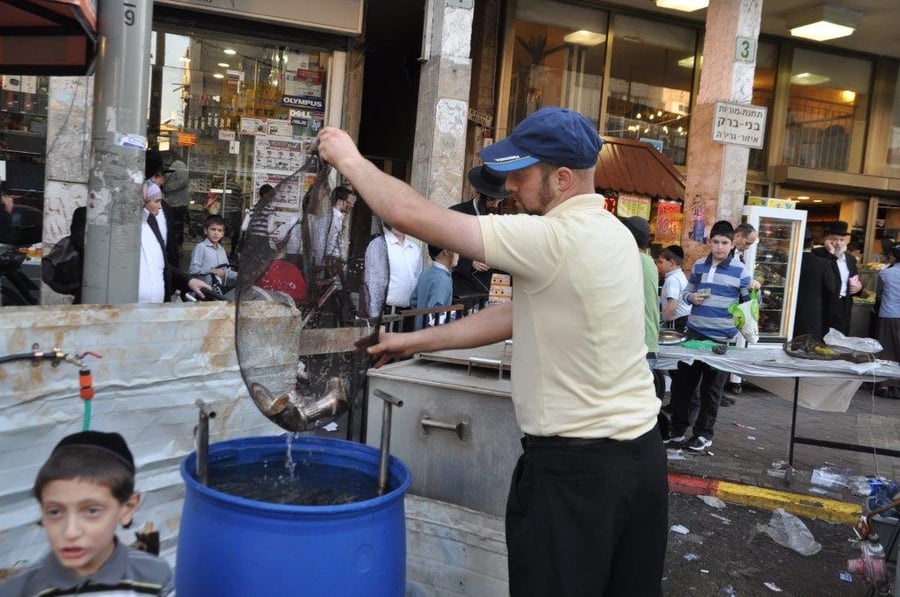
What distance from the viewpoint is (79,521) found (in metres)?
1.83

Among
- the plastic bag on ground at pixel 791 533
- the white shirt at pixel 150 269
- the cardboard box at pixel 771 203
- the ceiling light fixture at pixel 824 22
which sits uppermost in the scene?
the ceiling light fixture at pixel 824 22

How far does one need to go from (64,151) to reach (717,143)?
23.8 ft

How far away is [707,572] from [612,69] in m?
9.49

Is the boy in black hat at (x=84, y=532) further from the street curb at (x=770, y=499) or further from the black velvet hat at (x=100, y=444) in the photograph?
the street curb at (x=770, y=499)

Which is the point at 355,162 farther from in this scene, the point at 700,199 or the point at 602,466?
the point at 700,199

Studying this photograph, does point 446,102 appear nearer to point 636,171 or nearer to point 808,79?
point 636,171

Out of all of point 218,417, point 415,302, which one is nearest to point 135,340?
point 218,417

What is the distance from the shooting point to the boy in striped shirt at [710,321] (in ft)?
20.7

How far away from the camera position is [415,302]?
6.33 meters

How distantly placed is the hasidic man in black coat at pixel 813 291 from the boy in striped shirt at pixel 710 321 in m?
3.84

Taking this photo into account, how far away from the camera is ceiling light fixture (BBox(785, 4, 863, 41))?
10.9 m

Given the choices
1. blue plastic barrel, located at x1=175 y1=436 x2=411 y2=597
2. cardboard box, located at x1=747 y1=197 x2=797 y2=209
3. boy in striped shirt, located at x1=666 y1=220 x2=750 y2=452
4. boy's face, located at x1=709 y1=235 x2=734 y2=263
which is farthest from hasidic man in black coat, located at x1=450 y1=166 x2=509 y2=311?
cardboard box, located at x1=747 y1=197 x2=797 y2=209

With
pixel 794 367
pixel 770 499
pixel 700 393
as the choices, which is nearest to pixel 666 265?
pixel 700 393

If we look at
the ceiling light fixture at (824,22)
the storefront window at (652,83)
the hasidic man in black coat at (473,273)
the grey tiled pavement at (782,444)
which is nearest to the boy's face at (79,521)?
the hasidic man in black coat at (473,273)
